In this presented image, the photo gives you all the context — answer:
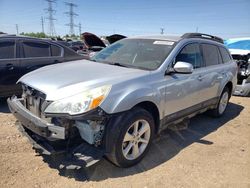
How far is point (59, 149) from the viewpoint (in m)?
2.82

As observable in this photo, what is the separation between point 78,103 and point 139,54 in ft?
5.50

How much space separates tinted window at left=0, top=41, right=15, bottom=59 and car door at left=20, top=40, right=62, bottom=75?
8.5 inches

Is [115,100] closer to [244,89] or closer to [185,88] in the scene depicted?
[185,88]

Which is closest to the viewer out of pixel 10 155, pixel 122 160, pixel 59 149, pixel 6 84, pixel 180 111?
pixel 59 149

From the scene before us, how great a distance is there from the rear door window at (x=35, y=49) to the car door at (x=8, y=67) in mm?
236

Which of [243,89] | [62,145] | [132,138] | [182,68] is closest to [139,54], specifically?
[182,68]

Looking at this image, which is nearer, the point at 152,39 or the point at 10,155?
the point at 10,155

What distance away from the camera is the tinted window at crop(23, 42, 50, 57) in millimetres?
5714

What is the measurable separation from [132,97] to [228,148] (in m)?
2.18

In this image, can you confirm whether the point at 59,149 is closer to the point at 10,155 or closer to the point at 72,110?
the point at 72,110

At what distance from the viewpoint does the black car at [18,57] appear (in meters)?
5.36

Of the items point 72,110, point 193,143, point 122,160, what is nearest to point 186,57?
point 193,143

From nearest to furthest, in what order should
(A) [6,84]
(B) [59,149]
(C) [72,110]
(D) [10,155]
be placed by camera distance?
1. (C) [72,110]
2. (B) [59,149]
3. (D) [10,155]
4. (A) [6,84]

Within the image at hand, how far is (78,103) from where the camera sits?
263cm
